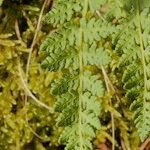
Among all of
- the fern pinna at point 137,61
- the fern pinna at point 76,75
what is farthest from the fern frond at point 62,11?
the fern pinna at point 137,61

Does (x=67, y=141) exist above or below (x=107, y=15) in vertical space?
below

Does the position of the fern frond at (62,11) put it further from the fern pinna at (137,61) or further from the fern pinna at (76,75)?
the fern pinna at (137,61)

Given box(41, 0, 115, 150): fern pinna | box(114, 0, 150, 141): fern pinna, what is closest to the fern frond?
box(41, 0, 115, 150): fern pinna

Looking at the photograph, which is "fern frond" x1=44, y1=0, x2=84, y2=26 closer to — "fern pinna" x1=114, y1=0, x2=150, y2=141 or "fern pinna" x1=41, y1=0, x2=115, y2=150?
"fern pinna" x1=41, y1=0, x2=115, y2=150

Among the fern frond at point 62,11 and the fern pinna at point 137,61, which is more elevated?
the fern frond at point 62,11

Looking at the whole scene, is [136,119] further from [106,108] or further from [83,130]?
[106,108]

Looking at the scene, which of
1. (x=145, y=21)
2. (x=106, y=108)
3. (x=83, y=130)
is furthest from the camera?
(x=106, y=108)

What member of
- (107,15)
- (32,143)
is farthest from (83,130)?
(32,143)
